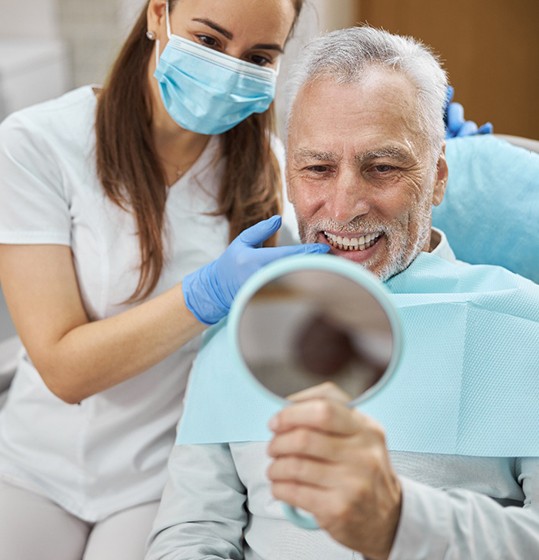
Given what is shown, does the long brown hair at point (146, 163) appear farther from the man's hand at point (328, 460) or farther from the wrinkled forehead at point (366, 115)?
the man's hand at point (328, 460)

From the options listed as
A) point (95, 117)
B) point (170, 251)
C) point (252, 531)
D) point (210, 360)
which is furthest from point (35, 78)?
point (252, 531)

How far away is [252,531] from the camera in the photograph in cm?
131

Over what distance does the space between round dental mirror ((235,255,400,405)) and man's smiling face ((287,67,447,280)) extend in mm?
430

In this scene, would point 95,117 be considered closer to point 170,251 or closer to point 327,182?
point 170,251

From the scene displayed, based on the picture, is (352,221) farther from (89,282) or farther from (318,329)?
(89,282)

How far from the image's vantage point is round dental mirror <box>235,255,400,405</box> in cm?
76

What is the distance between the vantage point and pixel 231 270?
1.30 meters

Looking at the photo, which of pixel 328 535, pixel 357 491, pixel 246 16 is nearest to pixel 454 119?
pixel 246 16

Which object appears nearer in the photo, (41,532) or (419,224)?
(419,224)

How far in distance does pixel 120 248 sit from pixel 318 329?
83cm

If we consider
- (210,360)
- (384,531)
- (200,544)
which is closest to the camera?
(384,531)

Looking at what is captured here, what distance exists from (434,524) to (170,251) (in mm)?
902

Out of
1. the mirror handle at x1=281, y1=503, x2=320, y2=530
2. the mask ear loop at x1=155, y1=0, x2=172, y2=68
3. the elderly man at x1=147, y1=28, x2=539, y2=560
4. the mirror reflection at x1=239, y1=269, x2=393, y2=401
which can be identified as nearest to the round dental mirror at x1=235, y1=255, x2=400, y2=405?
the mirror reflection at x1=239, y1=269, x2=393, y2=401

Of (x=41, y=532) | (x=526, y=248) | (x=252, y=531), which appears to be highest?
(x=526, y=248)
